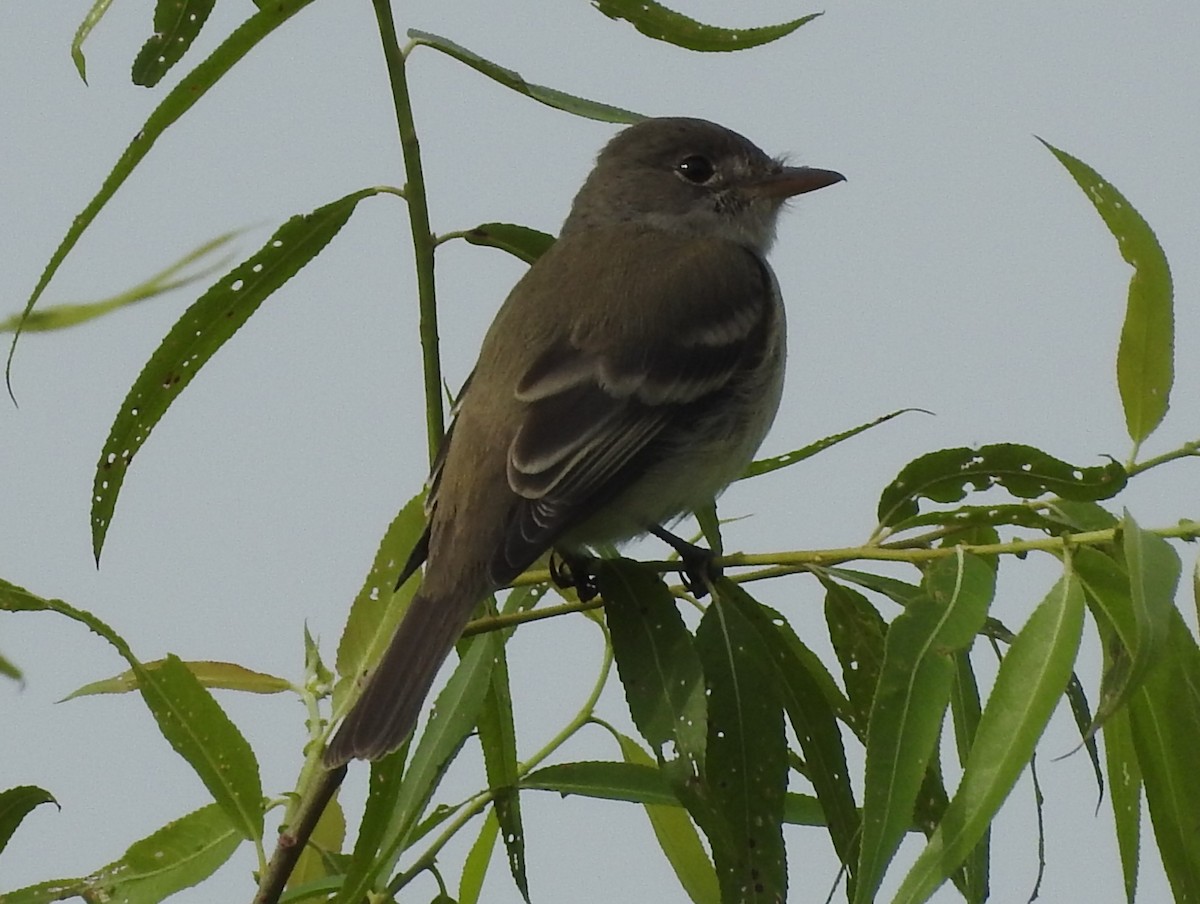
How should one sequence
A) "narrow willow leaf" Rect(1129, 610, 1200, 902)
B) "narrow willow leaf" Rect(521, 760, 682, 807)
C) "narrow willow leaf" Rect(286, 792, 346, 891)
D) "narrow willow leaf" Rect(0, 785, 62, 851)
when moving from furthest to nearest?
"narrow willow leaf" Rect(286, 792, 346, 891), "narrow willow leaf" Rect(521, 760, 682, 807), "narrow willow leaf" Rect(0, 785, 62, 851), "narrow willow leaf" Rect(1129, 610, 1200, 902)

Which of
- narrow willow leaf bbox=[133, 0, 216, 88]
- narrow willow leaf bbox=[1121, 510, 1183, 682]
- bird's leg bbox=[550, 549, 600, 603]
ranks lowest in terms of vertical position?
narrow willow leaf bbox=[1121, 510, 1183, 682]

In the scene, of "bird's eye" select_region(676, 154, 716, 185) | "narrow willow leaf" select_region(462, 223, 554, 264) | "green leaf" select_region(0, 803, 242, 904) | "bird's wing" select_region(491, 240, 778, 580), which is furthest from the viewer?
"bird's eye" select_region(676, 154, 716, 185)

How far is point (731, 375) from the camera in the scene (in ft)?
12.6

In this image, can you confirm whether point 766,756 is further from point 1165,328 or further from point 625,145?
point 625,145

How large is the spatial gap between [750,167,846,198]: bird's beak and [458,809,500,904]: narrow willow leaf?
2.33 metres

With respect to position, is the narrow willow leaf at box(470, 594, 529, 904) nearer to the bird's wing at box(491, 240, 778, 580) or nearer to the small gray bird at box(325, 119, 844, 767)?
the small gray bird at box(325, 119, 844, 767)

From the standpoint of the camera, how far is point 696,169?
480 cm

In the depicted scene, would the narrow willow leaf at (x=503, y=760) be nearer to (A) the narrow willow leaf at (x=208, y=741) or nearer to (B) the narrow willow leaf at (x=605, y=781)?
(B) the narrow willow leaf at (x=605, y=781)

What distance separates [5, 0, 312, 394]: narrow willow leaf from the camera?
2471 millimetres

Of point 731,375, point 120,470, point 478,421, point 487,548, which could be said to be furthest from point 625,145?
point 120,470

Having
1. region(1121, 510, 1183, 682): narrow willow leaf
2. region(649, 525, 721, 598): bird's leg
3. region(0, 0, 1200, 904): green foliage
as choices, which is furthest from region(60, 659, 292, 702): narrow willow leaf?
region(1121, 510, 1183, 682): narrow willow leaf

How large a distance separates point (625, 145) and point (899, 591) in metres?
2.68

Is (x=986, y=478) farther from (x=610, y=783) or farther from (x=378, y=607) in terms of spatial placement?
(x=378, y=607)

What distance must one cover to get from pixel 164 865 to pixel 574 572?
125 cm
